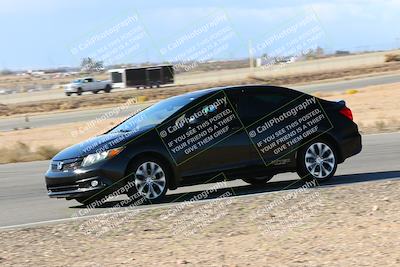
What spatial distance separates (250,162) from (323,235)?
4008 millimetres

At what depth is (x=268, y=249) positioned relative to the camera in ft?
24.7

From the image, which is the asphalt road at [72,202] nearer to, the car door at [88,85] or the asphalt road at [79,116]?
the asphalt road at [79,116]

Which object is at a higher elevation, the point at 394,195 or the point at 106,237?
the point at 106,237

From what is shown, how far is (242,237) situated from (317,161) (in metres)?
4.55

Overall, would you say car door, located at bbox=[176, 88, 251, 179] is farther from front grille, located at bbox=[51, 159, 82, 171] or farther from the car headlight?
front grille, located at bbox=[51, 159, 82, 171]

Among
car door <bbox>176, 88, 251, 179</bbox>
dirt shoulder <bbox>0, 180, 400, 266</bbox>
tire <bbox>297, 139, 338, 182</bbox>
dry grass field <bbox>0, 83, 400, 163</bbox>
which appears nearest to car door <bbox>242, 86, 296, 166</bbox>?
car door <bbox>176, 88, 251, 179</bbox>

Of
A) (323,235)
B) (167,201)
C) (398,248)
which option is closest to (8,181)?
(167,201)

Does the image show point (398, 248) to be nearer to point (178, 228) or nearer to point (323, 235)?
point (323, 235)

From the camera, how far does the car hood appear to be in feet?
37.0

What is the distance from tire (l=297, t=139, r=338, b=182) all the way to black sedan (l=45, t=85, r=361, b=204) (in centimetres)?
2

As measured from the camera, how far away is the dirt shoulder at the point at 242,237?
7.20 metres

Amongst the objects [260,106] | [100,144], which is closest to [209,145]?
[260,106]

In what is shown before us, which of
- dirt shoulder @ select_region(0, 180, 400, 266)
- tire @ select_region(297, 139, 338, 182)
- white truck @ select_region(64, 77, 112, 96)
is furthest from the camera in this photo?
white truck @ select_region(64, 77, 112, 96)

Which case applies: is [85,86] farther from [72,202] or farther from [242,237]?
[242,237]
